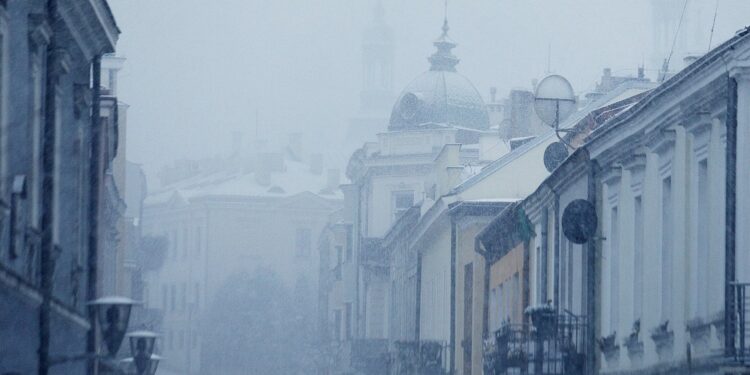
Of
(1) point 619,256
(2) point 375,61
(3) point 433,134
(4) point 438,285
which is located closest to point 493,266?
(4) point 438,285

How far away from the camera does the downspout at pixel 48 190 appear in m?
16.4

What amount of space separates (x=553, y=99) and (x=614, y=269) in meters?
6.06

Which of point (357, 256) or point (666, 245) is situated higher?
point (357, 256)

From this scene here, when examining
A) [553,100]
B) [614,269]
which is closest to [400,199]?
[553,100]

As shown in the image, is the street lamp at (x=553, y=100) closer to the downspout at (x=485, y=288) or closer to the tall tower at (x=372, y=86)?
the downspout at (x=485, y=288)

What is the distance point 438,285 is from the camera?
47312mm

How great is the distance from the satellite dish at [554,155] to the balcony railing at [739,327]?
1648cm

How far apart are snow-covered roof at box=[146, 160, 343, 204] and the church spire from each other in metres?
31.3

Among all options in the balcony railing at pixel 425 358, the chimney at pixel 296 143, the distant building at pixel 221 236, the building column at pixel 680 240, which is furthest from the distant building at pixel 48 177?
the chimney at pixel 296 143

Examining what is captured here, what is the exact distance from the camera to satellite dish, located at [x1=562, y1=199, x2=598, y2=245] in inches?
950

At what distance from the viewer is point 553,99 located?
2959 cm

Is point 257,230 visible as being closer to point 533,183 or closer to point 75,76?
point 533,183

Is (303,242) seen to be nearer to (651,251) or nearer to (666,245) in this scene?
(651,251)

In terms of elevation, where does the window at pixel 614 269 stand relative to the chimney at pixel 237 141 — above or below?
below
